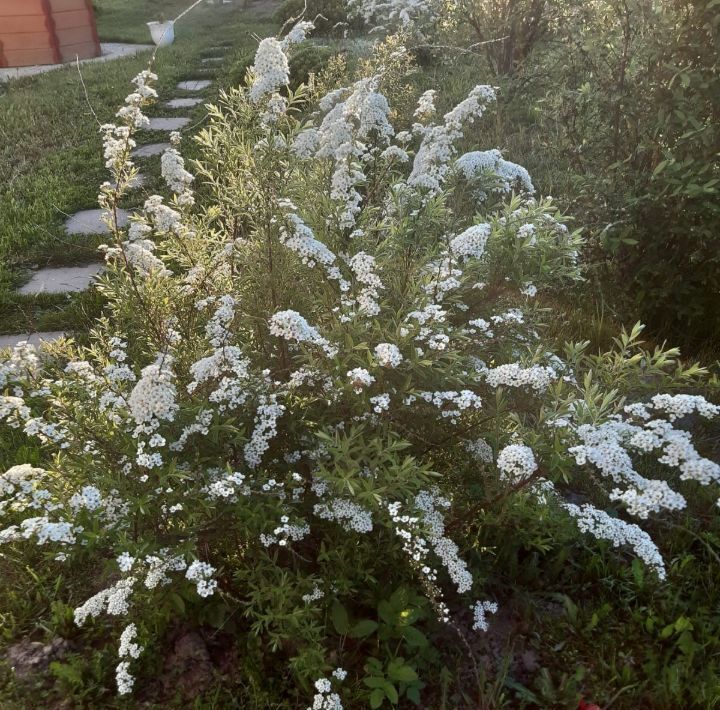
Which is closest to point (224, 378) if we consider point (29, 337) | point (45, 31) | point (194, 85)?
point (29, 337)

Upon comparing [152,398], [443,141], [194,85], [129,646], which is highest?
[443,141]

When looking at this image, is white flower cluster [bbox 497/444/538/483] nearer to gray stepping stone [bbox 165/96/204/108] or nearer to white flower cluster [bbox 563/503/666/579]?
white flower cluster [bbox 563/503/666/579]

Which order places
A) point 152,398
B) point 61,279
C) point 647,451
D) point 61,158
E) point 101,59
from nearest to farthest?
point 647,451, point 152,398, point 61,279, point 61,158, point 101,59

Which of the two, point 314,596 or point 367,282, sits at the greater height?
point 367,282

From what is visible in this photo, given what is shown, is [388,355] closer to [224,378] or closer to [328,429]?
[328,429]

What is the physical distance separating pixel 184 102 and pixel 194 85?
114 centimetres

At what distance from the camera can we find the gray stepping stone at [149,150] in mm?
7307

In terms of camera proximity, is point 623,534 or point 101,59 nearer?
point 623,534

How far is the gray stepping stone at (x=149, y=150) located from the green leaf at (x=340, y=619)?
20.6 feet

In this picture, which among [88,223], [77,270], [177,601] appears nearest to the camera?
[177,601]

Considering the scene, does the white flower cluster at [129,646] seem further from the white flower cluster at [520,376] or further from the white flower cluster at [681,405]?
the white flower cluster at [681,405]

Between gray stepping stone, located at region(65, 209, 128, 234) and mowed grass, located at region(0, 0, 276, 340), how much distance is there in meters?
0.10

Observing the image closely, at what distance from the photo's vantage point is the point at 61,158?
23.9 ft

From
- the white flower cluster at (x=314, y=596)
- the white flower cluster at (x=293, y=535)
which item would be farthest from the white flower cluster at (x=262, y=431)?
the white flower cluster at (x=314, y=596)
